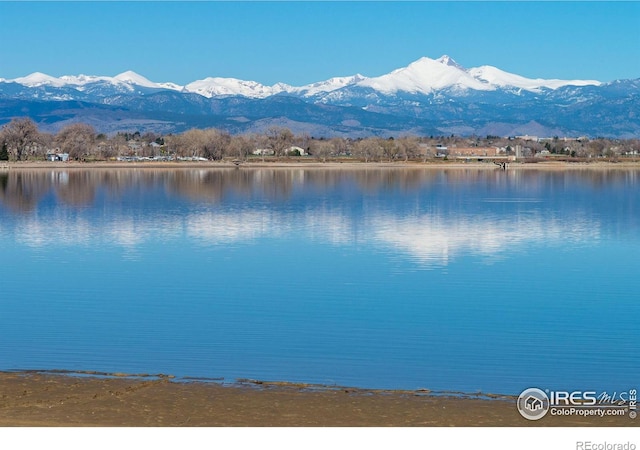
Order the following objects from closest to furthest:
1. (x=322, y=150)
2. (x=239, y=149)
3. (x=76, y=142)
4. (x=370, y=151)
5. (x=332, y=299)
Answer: (x=332, y=299)
(x=76, y=142)
(x=239, y=149)
(x=370, y=151)
(x=322, y=150)

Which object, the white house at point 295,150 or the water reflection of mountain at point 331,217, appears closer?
the water reflection of mountain at point 331,217

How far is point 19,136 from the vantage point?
390 feet

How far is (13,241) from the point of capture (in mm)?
26516

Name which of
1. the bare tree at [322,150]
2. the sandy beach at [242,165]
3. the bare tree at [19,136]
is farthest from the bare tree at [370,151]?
the bare tree at [19,136]

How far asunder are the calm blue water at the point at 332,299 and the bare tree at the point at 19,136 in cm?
8827

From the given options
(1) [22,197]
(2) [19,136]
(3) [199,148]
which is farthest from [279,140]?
(1) [22,197]

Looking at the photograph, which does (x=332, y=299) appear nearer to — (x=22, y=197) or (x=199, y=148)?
(x=22, y=197)

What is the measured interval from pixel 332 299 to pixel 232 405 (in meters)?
7.72

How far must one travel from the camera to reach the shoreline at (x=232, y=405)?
8.16 metres

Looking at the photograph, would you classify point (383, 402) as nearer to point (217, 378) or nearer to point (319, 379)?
point (319, 379)

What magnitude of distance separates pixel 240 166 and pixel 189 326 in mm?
107519

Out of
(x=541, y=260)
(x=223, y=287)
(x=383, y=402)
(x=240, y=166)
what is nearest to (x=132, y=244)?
(x=223, y=287)

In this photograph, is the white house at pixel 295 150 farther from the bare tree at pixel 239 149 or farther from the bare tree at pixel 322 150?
the bare tree at pixel 239 149

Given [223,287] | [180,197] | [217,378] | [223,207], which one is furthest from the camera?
[180,197]
